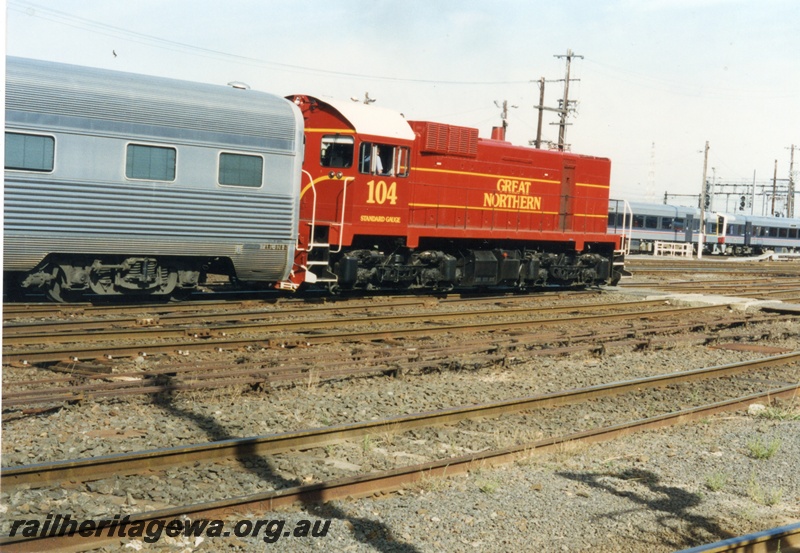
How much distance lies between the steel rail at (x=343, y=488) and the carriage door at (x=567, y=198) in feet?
42.4

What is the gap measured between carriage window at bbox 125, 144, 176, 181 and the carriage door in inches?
426

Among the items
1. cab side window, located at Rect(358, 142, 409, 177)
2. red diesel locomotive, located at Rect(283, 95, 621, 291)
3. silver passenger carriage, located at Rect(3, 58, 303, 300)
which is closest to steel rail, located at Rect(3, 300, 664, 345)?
silver passenger carriage, located at Rect(3, 58, 303, 300)

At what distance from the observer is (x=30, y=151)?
12148mm

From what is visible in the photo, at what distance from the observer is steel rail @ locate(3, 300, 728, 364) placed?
382 inches

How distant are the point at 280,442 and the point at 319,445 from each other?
416 mm

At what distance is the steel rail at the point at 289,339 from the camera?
9.70 meters

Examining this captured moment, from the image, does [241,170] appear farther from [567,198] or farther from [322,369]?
[567,198]

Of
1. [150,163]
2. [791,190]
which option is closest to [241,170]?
[150,163]

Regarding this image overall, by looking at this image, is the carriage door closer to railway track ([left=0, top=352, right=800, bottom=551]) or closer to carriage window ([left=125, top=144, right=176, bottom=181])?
carriage window ([left=125, top=144, right=176, bottom=181])

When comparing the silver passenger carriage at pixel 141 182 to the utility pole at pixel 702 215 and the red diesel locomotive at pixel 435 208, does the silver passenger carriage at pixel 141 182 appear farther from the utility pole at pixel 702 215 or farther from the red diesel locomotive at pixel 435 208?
the utility pole at pixel 702 215

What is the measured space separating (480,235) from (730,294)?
8.78 meters

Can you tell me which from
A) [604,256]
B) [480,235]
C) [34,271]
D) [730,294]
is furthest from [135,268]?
[730,294]

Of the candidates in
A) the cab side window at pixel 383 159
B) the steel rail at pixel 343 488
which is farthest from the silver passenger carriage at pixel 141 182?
the steel rail at pixel 343 488

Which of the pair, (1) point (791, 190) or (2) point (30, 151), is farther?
(1) point (791, 190)
